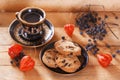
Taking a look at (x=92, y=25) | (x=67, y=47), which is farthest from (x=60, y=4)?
(x=67, y=47)

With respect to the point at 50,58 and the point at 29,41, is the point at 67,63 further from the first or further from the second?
the point at 29,41

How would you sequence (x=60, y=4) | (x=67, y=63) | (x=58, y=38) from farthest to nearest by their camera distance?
(x=60, y=4)
(x=58, y=38)
(x=67, y=63)

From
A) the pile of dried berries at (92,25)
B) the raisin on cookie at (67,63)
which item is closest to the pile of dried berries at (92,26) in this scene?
the pile of dried berries at (92,25)

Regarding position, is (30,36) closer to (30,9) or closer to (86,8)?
(30,9)

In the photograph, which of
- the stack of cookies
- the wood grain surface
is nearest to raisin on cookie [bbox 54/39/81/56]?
the stack of cookies

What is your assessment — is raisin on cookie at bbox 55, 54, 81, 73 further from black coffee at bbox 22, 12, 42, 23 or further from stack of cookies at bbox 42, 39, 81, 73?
black coffee at bbox 22, 12, 42, 23

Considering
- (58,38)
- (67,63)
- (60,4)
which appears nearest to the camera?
(67,63)
